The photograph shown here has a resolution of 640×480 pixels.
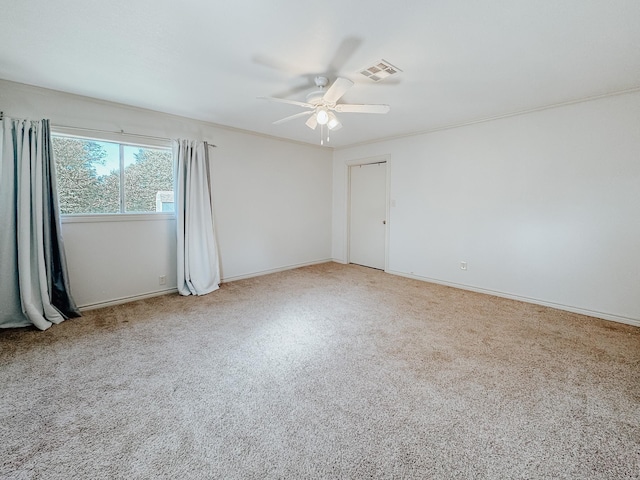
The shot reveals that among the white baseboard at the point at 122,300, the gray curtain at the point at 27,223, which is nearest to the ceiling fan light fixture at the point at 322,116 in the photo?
the gray curtain at the point at 27,223

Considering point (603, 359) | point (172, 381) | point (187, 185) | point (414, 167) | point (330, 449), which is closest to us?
point (330, 449)

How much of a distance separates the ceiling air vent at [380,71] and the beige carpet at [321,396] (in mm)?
2368

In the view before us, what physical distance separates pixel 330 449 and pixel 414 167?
13.5 ft

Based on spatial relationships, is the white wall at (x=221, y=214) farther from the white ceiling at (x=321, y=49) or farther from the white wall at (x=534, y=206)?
the white wall at (x=534, y=206)

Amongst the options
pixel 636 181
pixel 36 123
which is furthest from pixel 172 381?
pixel 636 181

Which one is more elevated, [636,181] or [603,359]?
[636,181]

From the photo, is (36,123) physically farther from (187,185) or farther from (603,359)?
(603,359)

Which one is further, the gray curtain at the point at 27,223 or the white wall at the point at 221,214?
the white wall at the point at 221,214

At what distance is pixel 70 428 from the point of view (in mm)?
1570

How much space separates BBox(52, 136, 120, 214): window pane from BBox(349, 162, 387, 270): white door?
3802 millimetres

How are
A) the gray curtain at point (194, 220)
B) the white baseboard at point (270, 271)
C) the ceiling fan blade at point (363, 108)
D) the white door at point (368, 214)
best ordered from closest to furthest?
the ceiling fan blade at point (363, 108) → the gray curtain at point (194, 220) → the white baseboard at point (270, 271) → the white door at point (368, 214)

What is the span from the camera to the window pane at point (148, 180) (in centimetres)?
348

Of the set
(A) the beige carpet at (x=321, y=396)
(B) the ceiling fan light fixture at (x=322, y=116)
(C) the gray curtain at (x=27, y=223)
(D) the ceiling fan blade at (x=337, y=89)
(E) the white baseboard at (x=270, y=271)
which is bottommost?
(A) the beige carpet at (x=321, y=396)

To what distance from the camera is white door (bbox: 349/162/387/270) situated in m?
5.14
